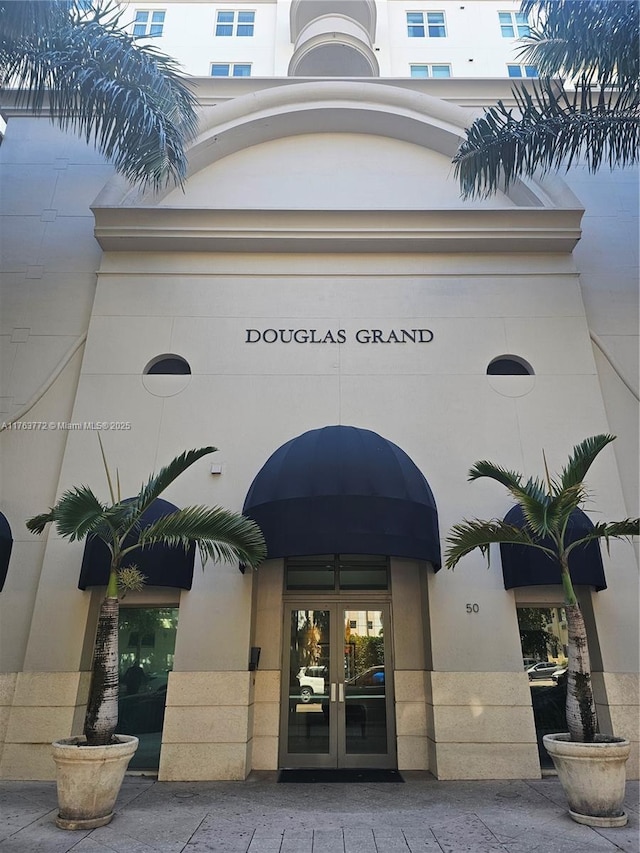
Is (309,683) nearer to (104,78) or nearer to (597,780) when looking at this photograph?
(597,780)

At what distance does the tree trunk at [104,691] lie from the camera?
6398 mm

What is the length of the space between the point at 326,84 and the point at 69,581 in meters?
12.7

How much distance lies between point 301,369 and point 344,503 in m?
3.77

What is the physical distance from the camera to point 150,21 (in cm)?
2262

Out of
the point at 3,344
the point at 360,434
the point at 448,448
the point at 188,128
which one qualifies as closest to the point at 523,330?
the point at 448,448

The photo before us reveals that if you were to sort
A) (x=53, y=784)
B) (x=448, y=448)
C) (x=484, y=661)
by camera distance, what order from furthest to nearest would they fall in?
(x=448, y=448) < (x=484, y=661) < (x=53, y=784)

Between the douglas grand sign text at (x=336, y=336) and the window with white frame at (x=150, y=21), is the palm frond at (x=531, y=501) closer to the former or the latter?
the douglas grand sign text at (x=336, y=336)

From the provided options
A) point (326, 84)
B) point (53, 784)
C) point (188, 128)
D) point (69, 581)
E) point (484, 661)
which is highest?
point (326, 84)

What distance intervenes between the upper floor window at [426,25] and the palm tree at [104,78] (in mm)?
16744

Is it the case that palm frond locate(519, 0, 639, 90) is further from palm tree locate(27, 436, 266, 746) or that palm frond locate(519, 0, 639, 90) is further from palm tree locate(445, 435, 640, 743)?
palm tree locate(27, 436, 266, 746)

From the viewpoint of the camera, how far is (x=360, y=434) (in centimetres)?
900

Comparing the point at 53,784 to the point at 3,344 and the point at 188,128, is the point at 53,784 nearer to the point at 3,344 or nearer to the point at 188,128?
the point at 3,344

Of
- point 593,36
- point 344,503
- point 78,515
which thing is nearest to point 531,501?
point 344,503

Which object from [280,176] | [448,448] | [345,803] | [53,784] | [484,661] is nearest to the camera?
[345,803]
